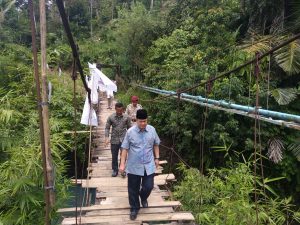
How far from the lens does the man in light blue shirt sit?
284 cm

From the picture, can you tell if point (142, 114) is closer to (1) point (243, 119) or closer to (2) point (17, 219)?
(2) point (17, 219)

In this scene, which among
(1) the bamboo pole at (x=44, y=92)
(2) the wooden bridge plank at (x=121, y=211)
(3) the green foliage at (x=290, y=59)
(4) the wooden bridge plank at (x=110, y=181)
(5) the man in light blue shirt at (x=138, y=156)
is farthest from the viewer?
(3) the green foliage at (x=290, y=59)

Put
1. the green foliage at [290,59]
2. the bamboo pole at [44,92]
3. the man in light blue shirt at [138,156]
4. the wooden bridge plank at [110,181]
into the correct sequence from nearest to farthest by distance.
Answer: the bamboo pole at [44,92], the man in light blue shirt at [138,156], the wooden bridge plank at [110,181], the green foliage at [290,59]

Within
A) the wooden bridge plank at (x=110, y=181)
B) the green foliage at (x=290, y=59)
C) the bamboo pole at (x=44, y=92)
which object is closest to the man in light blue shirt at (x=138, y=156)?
the bamboo pole at (x=44, y=92)

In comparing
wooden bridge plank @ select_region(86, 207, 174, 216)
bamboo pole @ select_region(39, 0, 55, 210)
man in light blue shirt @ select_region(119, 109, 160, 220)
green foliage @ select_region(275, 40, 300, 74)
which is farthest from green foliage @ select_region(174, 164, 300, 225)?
green foliage @ select_region(275, 40, 300, 74)

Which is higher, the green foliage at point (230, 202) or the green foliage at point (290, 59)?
the green foliage at point (290, 59)

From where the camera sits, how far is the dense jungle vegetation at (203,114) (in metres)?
3.02

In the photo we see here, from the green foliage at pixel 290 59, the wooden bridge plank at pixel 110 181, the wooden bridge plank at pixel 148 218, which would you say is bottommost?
the wooden bridge plank at pixel 148 218

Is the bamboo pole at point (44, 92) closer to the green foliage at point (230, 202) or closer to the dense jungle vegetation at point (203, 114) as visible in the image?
the dense jungle vegetation at point (203, 114)

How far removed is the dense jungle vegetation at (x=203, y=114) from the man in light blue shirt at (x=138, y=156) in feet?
1.94

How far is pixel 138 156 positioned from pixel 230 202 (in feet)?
2.98

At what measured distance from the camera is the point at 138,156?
284 centimetres

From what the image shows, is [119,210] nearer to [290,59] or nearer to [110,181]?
[110,181]

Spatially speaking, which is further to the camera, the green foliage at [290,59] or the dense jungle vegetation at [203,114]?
the green foliage at [290,59]
